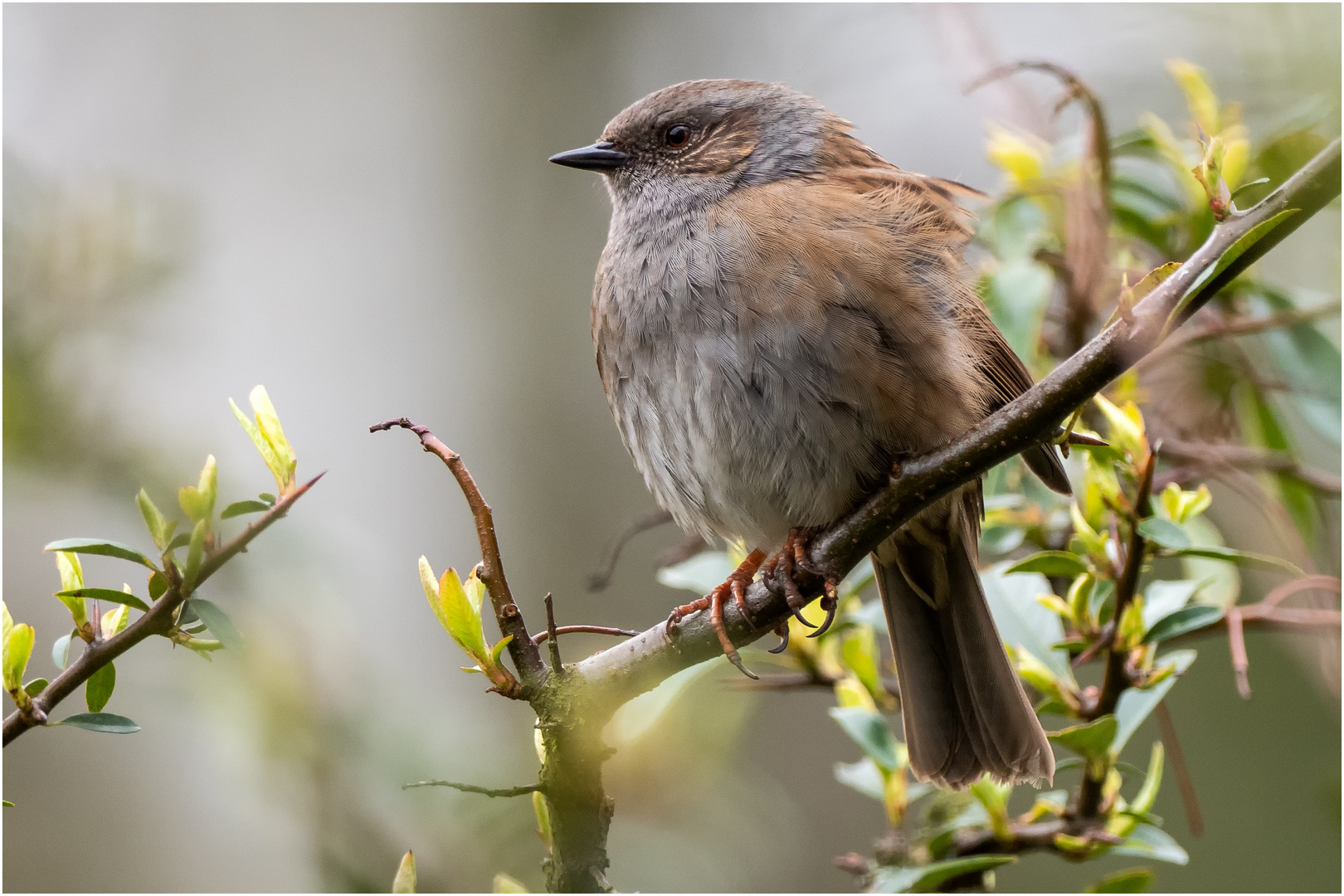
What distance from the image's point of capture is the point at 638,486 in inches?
248

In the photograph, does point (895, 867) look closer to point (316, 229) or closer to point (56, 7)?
point (316, 229)

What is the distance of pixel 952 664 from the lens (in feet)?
9.43

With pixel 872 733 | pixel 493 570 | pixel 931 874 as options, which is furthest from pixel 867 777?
pixel 493 570

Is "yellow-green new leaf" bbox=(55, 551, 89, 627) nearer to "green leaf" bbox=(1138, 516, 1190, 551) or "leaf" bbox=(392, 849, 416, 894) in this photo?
"leaf" bbox=(392, 849, 416, 894)

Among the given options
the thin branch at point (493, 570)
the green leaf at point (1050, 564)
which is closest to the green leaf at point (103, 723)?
the thin branch at point (493, 570)

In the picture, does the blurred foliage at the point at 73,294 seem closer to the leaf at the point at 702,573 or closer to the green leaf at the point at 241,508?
the leaf at the point at 702,573

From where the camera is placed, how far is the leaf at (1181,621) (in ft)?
7.22

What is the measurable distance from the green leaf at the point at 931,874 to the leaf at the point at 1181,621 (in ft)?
1.66

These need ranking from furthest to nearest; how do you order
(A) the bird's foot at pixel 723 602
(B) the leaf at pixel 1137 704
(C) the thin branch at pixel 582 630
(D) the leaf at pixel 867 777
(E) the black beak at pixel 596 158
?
(E) the black beak at pixel 596 158
(D) the leaf at pixel 867 777
(B) the leaf at pixel 1137 704
(A) the bird's foot at pixel 723 602
(C) the thin branch at pixel 582 630

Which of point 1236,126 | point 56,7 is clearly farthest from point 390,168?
point 1236,126

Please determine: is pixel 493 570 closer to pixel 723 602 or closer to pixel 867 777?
pixel 723 602

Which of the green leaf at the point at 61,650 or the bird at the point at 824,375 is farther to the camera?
the bird at the point at 824,375

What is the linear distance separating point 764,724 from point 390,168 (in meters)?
4.27

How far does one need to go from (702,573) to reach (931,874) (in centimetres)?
98
